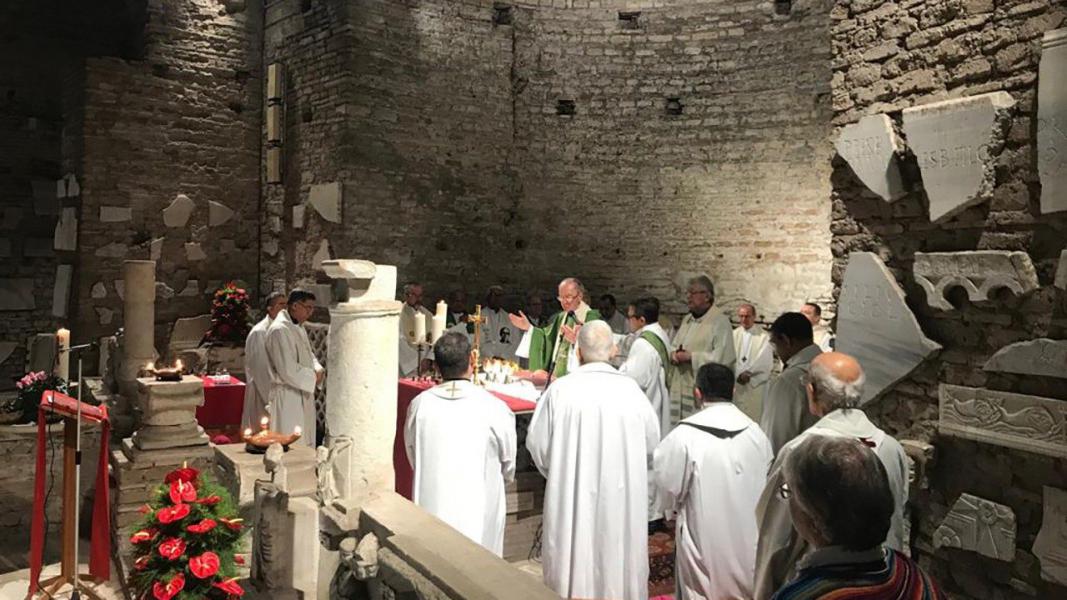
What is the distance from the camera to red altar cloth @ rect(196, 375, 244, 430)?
329 inches

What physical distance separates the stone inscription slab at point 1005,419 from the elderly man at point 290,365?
18.2 feet

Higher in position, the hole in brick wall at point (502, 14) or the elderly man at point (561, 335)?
the hole in brick wall at point (502, 14)

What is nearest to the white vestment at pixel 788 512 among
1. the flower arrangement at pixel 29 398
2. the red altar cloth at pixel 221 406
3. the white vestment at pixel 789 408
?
the white vestment at pixel 789 408

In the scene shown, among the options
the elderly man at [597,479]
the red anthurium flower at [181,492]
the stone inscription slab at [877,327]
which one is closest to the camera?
the red anthurium flower at [181,492]

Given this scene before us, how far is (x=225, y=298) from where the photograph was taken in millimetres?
10531

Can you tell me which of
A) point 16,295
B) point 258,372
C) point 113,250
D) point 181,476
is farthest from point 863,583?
point 16,295

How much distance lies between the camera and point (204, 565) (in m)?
4.19

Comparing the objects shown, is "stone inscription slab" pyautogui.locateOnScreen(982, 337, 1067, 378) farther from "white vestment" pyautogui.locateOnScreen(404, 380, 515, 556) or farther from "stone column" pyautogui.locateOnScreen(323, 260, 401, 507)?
"stone column" pyautogui.locateOnScreen(323, 260, 401, 507)

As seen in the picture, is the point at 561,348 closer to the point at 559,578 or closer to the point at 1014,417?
the point at 559,578

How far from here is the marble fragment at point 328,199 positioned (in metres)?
11.4

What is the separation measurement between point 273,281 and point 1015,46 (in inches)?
426

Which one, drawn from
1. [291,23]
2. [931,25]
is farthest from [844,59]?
Result: [291,23]

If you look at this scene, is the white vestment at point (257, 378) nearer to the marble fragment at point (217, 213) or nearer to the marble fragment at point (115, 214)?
the marble fragment at point (115, 214)

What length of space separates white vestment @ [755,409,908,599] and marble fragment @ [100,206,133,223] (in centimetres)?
1111
